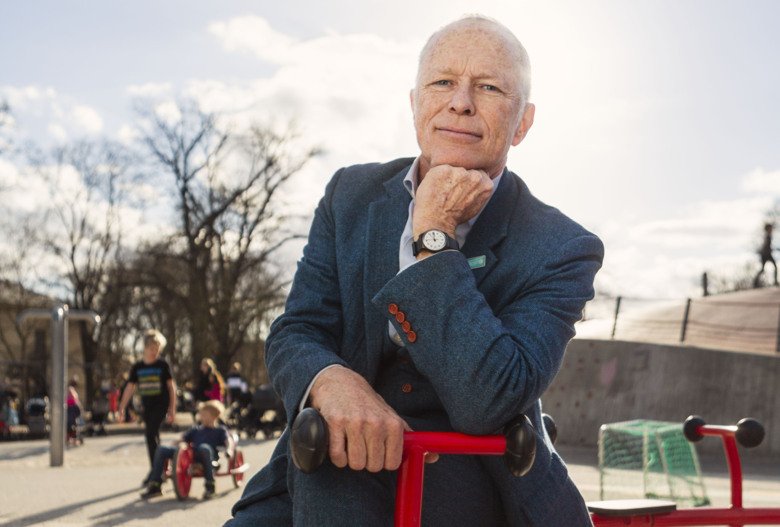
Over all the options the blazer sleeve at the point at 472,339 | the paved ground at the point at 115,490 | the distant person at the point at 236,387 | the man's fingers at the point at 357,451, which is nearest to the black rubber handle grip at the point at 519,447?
the blazer sleeve at the point at 472,339

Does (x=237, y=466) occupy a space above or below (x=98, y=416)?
above

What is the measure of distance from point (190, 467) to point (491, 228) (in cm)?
863

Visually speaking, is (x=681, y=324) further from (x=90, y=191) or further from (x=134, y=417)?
(x=90, y=191)

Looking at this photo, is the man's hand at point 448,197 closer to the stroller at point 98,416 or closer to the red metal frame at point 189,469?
the red metal frame at point 189,469

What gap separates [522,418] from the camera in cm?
166

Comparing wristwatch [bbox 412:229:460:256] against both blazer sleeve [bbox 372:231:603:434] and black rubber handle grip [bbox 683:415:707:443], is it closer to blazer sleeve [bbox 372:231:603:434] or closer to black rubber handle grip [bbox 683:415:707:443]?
blazer sleeve [bbox 372:231:603:434]

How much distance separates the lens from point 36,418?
25125mm

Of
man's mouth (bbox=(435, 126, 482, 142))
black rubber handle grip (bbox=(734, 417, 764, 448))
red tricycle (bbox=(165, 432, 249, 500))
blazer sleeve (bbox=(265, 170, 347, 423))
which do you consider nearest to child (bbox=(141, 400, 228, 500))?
red tricycle (bbox=(165, 432, 249, 500))

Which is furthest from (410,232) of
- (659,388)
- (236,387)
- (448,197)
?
(236,387)

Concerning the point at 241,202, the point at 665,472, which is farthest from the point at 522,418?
the point at 241,202

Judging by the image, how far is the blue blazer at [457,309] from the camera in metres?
1.72

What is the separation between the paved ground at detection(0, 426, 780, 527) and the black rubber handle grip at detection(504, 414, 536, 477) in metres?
6.93

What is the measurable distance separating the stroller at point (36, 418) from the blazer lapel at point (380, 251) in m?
24.7

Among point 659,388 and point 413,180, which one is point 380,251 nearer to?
point 413,180
